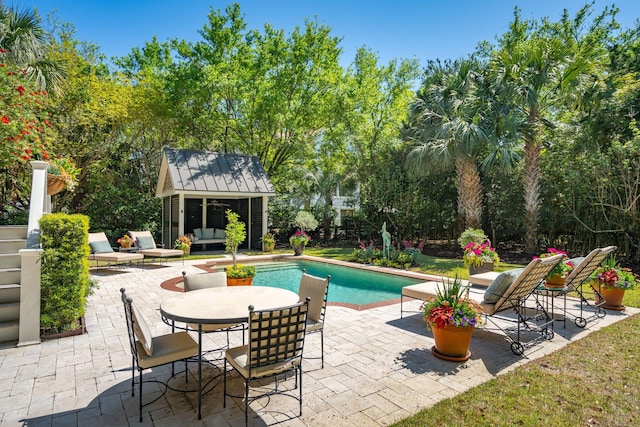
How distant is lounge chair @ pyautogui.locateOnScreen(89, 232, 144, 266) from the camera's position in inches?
370

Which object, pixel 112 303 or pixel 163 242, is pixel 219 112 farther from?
pixel 112 303

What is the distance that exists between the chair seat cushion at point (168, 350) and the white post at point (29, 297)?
2.33 meters

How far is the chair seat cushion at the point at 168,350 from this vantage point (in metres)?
2.80

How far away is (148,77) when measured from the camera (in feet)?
59.3

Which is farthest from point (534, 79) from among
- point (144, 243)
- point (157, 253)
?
point (144, 243)

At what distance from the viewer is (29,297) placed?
435 centimetres

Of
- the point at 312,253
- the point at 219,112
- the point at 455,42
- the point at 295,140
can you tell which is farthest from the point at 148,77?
the point at 455,42

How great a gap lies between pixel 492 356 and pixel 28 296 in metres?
5.67

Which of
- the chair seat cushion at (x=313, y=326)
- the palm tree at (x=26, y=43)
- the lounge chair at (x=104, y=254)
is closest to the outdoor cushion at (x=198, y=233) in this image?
the lounge chair at (x=104, y=254)

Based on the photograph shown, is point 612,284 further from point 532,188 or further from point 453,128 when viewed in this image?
point 453,128

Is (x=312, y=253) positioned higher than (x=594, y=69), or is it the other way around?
(x=594, y=69)

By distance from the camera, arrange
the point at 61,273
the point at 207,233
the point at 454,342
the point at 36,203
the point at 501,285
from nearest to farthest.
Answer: the point at 454,342 → the point at 501,285 → the point at 61,273 → the point at 36,203 → the point at 207,233

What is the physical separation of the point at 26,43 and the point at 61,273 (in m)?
8.77

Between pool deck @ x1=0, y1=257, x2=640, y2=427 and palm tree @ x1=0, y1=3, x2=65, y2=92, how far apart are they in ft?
27.9
